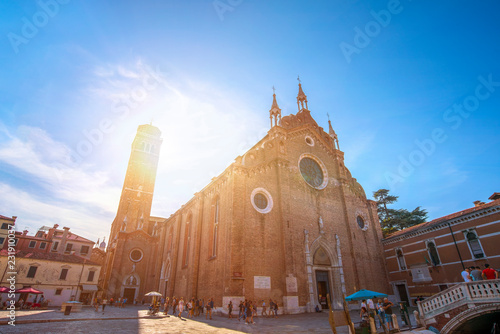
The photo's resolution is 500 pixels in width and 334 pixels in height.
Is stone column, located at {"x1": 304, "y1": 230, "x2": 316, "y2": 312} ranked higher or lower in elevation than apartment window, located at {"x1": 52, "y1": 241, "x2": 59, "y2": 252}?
lower

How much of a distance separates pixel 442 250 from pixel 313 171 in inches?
513

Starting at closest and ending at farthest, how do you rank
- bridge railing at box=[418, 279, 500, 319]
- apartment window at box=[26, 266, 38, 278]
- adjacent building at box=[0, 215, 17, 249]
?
bridge railing at box=[418, 279, 500, 319]
apartment window at box=[26, 266, 38, 278]
adjacent building at box=[0, 215, 17, 249]

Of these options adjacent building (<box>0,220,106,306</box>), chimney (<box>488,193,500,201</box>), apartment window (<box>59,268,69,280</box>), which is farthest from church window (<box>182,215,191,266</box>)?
chimney (<box>488,193,500,201</box>)

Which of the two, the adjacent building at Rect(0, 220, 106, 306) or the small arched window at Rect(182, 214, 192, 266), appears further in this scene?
the adjacent building at Rect(0, 220, 106, 306)

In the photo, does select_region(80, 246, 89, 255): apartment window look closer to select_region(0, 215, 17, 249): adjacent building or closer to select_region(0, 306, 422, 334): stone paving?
select_region(0, 215, 17, 249): adjacent building

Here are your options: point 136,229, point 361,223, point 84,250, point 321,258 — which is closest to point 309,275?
point 321,258

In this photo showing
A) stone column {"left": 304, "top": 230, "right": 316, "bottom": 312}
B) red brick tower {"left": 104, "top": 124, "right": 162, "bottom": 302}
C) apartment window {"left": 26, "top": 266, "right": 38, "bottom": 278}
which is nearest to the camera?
stone column {"left": 304, "top": 230, "right": 316, "bottom": 312}

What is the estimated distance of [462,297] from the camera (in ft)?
38.7

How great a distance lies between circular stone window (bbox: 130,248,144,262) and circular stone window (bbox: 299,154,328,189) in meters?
26.7

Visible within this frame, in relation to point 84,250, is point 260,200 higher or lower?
higher

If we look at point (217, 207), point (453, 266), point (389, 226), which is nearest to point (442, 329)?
point (453, 266)

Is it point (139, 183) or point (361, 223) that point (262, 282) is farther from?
point (139, 183)

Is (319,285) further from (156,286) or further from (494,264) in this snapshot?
(156,286)

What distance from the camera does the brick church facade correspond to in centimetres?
1892
